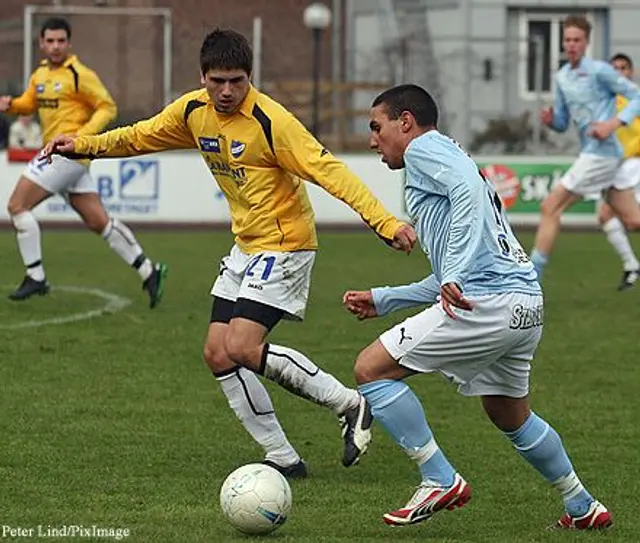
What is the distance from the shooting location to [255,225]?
744 cm

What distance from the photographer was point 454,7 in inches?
→ 1353

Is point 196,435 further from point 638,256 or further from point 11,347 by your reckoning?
point 638,256

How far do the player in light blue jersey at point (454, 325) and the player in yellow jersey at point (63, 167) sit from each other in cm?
725

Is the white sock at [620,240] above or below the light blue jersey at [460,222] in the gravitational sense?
below

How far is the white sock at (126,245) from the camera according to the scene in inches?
532

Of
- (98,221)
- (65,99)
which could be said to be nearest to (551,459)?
(98,221)

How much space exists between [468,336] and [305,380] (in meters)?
1.43

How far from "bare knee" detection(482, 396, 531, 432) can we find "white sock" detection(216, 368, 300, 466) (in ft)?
4.27

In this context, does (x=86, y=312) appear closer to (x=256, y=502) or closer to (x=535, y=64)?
(x=256, y=502)

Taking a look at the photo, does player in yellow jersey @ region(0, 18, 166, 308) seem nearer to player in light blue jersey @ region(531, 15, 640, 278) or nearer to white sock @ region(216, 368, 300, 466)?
player in light blue jersey @ region(531, 15, 640, 278)

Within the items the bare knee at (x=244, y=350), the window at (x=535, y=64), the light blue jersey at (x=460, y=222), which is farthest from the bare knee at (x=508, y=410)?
the window at (x=535, y=64)

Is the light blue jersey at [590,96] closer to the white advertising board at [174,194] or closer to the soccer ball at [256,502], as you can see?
the soccer ball at [256,502]

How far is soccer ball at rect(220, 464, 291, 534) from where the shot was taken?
608cm

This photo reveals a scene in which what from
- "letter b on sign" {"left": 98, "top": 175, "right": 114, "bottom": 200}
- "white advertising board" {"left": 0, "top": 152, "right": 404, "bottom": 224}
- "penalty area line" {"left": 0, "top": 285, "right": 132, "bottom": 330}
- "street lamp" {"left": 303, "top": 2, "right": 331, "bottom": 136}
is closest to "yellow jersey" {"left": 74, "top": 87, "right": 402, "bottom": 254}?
"penalty area line" {"left": 0, "top": 285, "right": 132, "bottom": 330}
